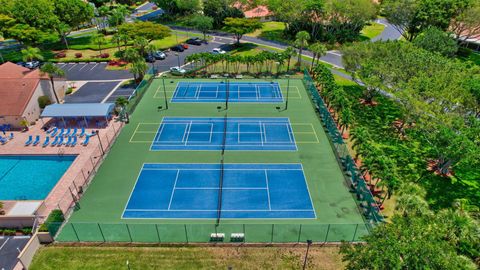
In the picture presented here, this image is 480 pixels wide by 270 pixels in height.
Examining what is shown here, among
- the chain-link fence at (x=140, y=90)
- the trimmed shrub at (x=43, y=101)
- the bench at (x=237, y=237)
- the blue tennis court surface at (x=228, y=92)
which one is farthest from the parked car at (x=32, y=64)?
the bench at (x=237, y=237)

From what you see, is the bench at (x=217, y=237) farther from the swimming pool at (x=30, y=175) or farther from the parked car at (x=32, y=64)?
the parked car at (x=32, y=64)

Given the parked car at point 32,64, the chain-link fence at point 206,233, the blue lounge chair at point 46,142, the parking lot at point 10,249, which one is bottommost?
the parking lot at point 10,249

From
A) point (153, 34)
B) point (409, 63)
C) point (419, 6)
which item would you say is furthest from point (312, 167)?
point (419, 6)

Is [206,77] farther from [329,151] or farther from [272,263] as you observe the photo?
[272,263]

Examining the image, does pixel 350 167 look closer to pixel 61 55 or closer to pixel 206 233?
pixel 206 233

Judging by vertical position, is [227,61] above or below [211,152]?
above

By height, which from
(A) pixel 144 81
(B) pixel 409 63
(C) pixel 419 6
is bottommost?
(A) pixel 144 81

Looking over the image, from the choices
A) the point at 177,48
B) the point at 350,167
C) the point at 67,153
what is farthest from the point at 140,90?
the point at 350,167
